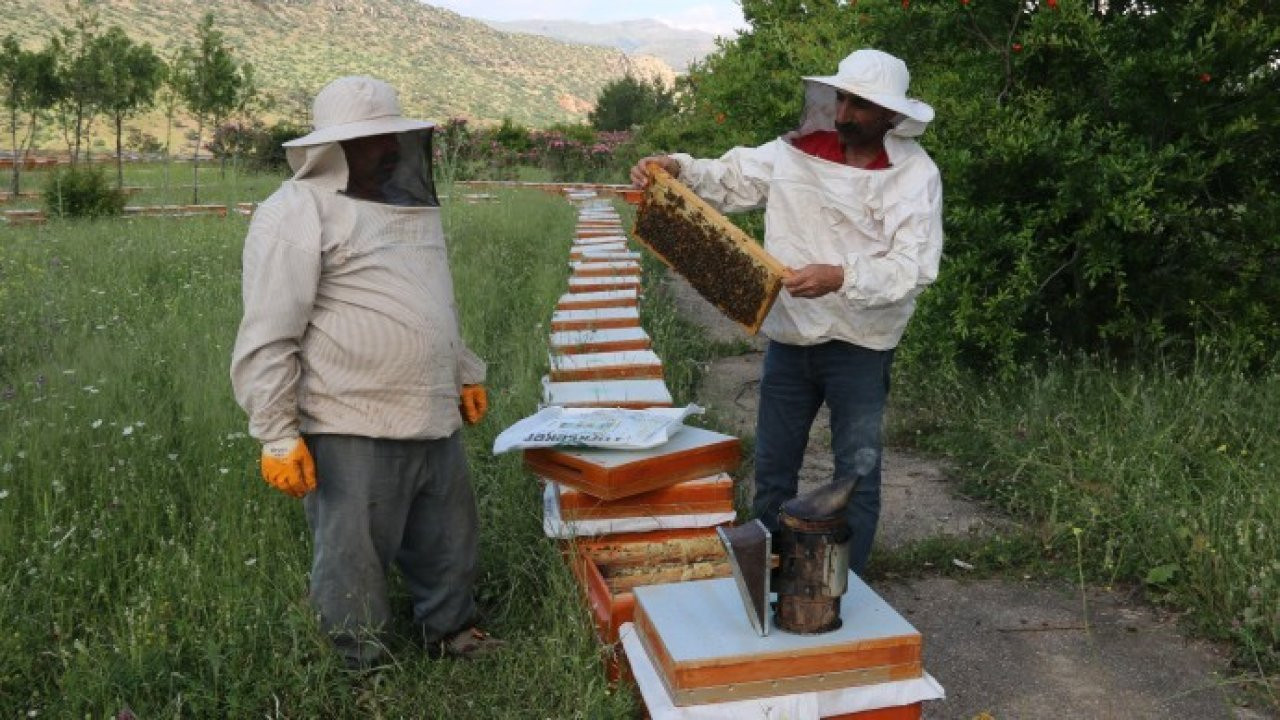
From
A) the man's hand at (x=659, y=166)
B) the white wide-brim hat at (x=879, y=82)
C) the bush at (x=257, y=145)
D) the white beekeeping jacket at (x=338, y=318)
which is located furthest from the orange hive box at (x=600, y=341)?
the bush at (x=257, y=145)

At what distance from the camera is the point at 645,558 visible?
3.35 meters

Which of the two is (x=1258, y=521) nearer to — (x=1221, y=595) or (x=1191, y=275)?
(x=1221, y=595)

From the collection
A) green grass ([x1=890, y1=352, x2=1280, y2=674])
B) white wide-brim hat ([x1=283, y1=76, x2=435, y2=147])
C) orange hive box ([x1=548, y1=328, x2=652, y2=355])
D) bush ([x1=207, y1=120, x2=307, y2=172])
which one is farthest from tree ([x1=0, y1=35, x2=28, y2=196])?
green grass ([x1=890, y1=352, x2=1280, y2=674])

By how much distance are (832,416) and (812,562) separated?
131cm

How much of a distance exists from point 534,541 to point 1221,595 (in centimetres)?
245

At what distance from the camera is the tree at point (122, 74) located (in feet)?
65.7

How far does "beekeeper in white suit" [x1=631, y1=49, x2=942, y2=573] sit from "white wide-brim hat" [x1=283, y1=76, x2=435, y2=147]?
1.28m

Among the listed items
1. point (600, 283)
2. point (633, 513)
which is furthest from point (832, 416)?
point (600, 283)

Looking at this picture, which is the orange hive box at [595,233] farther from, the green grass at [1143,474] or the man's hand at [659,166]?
the man's hand at [659,166]

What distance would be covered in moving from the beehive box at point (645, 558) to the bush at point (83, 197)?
40.0ft

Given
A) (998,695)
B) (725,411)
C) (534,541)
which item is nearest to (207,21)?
(725,411)

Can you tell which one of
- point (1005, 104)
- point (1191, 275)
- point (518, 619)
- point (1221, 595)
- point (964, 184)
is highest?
point (1005, 104)

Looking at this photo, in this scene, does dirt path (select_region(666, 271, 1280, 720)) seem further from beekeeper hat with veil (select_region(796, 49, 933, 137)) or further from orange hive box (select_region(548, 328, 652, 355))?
beekeeper hat with veil (select_region(796, 49, 933, 137))

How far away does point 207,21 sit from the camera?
19.7 m
